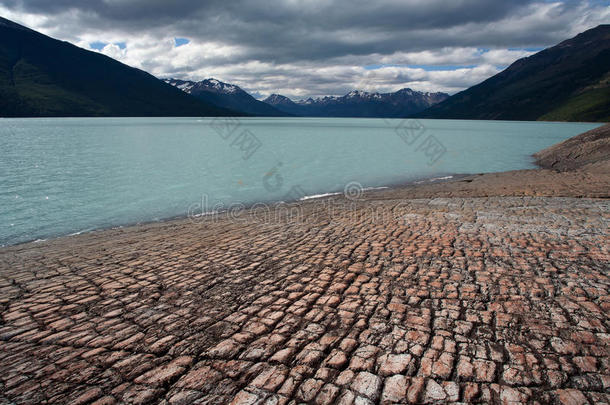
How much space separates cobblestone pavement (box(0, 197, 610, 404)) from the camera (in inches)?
164

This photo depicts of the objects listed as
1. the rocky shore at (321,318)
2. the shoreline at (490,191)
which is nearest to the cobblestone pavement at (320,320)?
the rocky shore at (321,318)

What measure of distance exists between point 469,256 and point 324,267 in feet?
11.8

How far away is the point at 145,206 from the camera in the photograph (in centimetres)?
2072

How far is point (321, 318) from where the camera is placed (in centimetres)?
569

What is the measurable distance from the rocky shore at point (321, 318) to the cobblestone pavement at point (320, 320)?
0.03 m

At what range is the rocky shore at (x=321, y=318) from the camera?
164 inches

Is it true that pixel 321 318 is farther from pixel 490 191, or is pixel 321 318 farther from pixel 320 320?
pixel 490 191

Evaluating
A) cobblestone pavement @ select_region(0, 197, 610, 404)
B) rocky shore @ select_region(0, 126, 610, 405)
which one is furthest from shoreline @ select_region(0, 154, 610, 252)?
cobblestone pavement @ select_region(0, 197, 610, 404)

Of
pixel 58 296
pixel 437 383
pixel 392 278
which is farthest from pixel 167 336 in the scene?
pixel 392 278

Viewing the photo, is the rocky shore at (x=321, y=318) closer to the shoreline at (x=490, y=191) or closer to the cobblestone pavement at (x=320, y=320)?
the cobblestone pavement at (x=320, y=320)

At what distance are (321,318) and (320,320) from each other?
2.8 inches

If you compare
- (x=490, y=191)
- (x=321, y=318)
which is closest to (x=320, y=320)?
(x=321, y=318)

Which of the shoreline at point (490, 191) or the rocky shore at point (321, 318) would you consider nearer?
the rocky shore at point (321, 318)

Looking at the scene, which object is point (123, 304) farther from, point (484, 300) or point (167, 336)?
point (484, 300)
